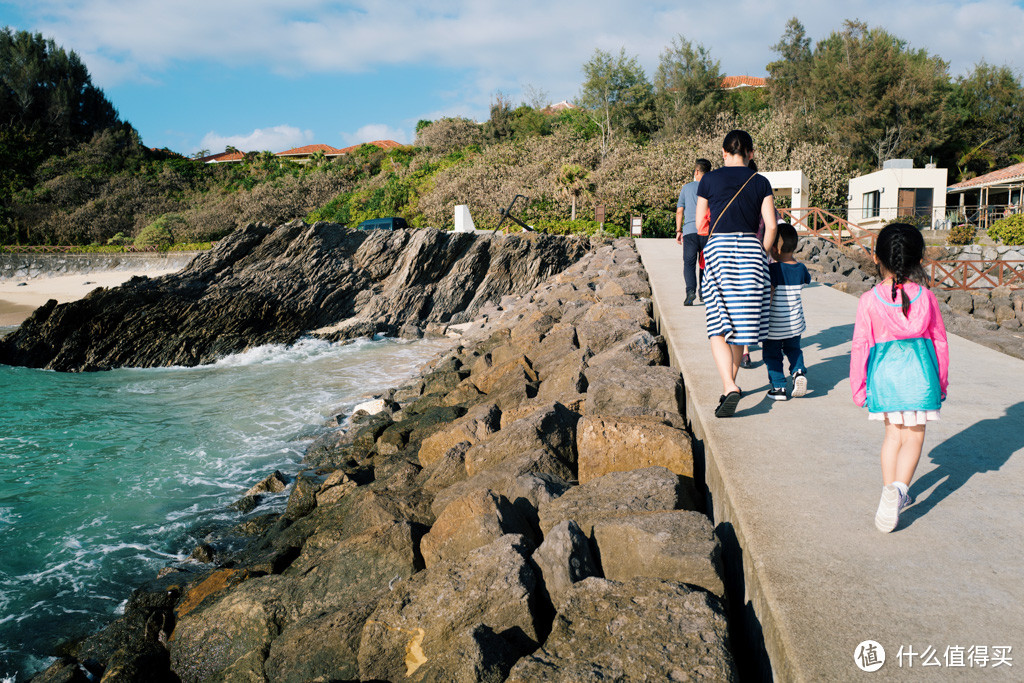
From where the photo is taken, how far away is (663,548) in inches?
98.8

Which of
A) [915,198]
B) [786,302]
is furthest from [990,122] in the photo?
[786,302]

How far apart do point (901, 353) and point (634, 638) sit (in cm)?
177

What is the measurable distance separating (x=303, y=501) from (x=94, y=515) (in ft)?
8.76

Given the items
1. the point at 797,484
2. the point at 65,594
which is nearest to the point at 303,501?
the point at 65,594

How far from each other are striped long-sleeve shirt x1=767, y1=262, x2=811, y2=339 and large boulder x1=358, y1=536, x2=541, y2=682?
253 cm

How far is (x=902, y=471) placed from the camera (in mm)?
2688

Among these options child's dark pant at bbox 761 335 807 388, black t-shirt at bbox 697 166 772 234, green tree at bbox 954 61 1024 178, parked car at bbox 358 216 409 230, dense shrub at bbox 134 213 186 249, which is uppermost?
green tree at bbox 954 61 1024 178

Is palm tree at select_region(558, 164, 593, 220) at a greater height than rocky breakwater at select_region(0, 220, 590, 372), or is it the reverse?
palm tree at select_region(558, 164, 593, 220)

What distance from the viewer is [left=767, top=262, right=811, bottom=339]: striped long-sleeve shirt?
433 centimetres

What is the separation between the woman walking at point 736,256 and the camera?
3.92m

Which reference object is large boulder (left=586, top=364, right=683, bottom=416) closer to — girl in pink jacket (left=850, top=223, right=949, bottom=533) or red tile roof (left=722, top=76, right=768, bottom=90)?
girl in pink jacket (left=850, top=223, right=949, bottom=533)

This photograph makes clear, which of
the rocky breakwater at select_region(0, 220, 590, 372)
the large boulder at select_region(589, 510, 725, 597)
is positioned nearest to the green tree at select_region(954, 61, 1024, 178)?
the rocky breakwater at select_region(0, 220, 590, 372)

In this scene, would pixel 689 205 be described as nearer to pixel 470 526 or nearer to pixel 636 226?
pixel 470 526

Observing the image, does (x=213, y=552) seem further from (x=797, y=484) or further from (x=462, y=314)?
(x=462, y=314)
